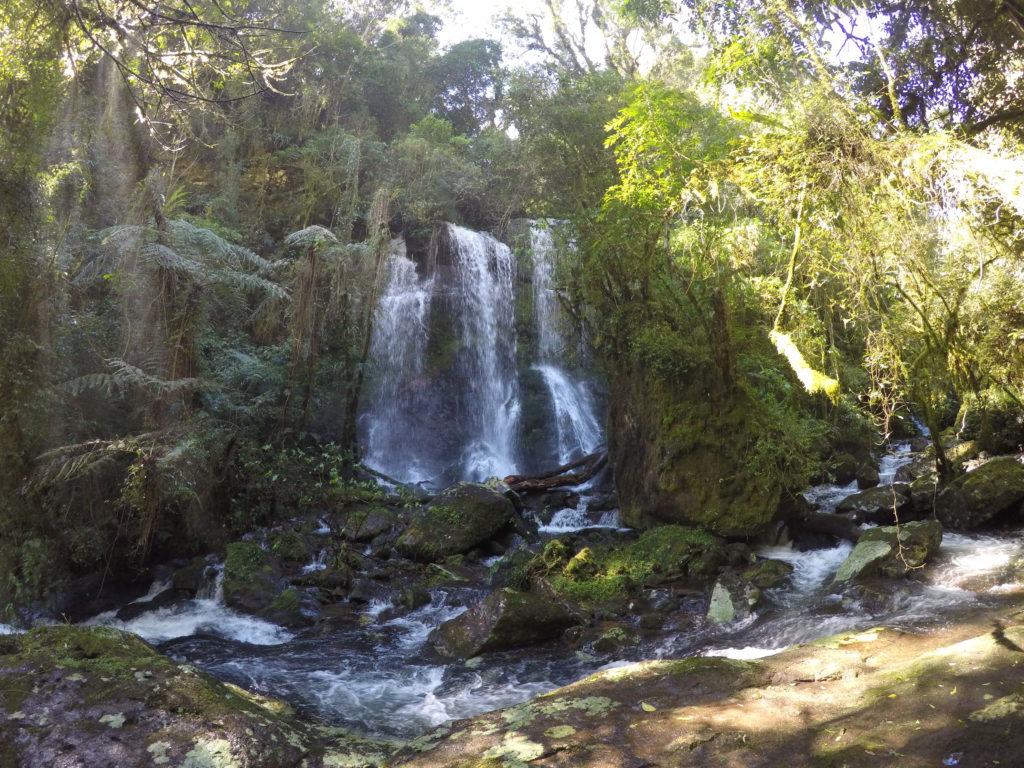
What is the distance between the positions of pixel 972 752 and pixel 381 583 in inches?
299

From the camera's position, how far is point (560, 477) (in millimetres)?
13750

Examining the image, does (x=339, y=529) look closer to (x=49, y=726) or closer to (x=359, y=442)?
(x=359, y=442)

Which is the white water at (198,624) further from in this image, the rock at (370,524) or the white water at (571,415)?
the white water at (571,415)

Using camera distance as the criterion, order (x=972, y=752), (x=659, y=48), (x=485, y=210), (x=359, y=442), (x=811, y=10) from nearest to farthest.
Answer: (x=972, y=752) → (x=811, y=10) → (x=359, y=442) → (x=485, y=210) → (x=659, y=48)

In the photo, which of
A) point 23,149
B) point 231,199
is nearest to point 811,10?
point 23,149

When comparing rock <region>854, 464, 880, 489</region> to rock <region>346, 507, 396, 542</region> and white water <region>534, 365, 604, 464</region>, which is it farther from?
rock <region>346, 507, 396, 542</region>

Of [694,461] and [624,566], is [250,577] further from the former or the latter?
[694,461]

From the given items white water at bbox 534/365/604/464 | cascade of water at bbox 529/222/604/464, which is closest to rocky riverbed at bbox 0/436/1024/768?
white water at bbox 534/365/604/464

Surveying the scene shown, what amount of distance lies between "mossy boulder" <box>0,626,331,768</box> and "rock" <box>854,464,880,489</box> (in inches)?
435

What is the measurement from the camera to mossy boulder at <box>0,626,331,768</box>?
11.1 feet

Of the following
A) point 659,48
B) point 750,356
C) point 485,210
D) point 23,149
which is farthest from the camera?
point 659,48

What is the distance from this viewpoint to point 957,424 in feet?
43.7

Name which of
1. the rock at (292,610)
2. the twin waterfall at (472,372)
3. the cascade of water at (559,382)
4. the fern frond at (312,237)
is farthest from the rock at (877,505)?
the fern frond at (312,237)

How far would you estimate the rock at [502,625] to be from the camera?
22.7ft
